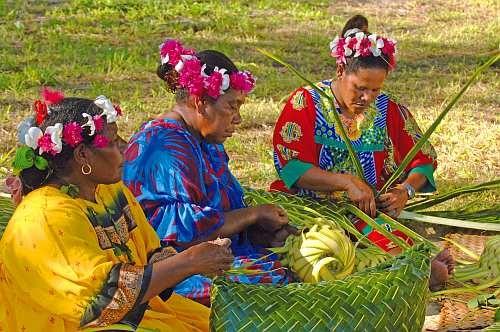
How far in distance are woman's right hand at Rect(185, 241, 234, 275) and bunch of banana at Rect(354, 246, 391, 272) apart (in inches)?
43.4

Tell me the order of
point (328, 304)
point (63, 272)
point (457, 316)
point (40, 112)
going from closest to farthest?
point (63, 272) → point (40, 112) → point (328, 304) → point (457, 316)

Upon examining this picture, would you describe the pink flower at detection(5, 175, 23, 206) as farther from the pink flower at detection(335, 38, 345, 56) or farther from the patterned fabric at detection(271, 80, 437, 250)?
the pink flower at detection(335, 38, 345, 56)

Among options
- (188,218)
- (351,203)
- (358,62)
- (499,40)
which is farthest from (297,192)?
(499,40)

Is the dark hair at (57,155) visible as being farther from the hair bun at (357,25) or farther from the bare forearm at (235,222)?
the hair bun at (357,25)

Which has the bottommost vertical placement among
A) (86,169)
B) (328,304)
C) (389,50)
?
(328,304)

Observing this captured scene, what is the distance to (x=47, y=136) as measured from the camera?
3.33 m

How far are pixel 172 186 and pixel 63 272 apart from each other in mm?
1050

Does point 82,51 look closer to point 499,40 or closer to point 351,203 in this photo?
point 499,40

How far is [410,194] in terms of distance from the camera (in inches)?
205

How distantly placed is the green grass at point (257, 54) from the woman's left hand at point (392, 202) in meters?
1.17

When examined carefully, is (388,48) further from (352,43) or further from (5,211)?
(5,211)

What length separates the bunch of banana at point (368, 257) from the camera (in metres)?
4.46

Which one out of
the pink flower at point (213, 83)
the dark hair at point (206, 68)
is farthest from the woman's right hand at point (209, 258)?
the dark hair at point (206, 68)

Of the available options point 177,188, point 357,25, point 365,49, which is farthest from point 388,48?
point 177,188
